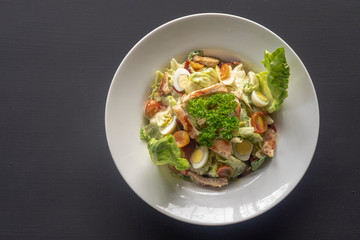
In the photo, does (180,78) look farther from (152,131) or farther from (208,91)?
(152,131)

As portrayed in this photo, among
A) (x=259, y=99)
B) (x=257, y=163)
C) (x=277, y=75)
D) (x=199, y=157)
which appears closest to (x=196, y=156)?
(x=199, y=157)

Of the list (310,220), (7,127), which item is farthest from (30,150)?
(310,220)

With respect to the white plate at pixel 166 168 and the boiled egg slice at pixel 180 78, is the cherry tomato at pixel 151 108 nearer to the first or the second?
the white plate at pixel 166 168

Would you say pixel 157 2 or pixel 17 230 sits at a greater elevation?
pixel 157 2

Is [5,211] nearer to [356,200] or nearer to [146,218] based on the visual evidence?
[146,218]

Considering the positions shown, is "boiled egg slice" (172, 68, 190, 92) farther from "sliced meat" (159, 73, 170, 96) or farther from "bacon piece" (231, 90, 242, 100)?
"bacon piece" (231, 90, 242, 100)
